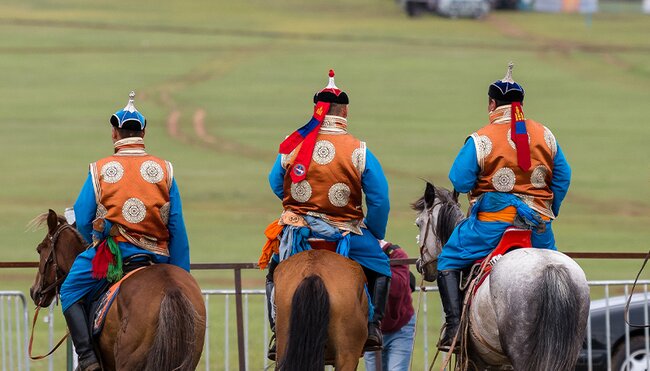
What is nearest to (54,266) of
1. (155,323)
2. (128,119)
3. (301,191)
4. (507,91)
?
(128,119)

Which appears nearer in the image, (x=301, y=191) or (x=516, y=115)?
(x=516, y=115)

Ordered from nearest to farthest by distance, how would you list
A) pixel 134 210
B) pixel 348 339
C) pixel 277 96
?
pixel 348 339 < pixel 134 210 < pixel 277 96

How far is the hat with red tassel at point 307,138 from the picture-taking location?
27.7ft

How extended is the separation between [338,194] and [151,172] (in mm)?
1122

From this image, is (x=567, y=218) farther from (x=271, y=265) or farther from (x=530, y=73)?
(x=530, y=73)

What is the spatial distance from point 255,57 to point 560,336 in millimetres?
44915

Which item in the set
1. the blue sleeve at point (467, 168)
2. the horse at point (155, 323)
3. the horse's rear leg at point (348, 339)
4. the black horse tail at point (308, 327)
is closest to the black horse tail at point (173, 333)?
the horse at point (155, 323)

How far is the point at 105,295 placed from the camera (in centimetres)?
816

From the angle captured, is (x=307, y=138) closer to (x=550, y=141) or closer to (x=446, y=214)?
(x=446, y=214)

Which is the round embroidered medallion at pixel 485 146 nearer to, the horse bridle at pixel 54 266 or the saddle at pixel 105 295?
the saddle at pixel 105 295

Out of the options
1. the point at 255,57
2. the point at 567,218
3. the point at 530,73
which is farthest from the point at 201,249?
the point at 255,57

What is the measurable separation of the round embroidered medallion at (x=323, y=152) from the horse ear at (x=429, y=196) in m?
0.72

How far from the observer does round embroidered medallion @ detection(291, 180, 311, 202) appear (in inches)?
335

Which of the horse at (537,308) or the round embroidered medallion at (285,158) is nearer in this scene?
the horse at (537,308)
